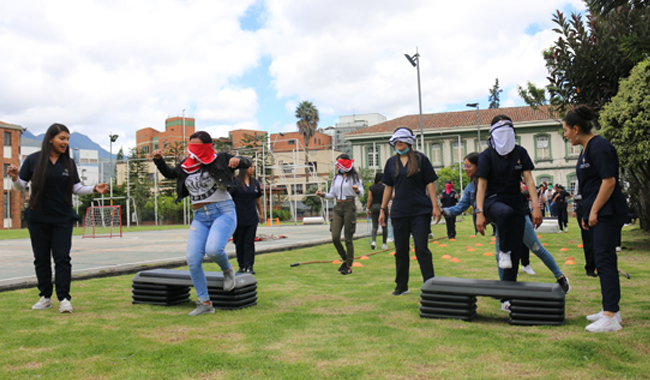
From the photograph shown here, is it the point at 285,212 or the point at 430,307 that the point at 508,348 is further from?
the point at 285,212

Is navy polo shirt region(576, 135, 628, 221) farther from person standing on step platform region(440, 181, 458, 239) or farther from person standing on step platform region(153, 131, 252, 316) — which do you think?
person standing on step platform region(440, 181, 458, 239)

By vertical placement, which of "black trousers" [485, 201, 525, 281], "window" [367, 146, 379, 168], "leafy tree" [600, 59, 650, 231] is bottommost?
"black trousers" [485, 201, 525, 281]

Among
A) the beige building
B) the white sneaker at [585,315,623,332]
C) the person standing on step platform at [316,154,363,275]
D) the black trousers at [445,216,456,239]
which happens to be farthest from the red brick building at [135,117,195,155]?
the white sneaker at [585,315,623,332]

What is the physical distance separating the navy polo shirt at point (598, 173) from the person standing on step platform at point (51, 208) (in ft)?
15.1

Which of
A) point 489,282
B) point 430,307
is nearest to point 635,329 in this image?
point 489,282

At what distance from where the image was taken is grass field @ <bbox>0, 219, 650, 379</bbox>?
326 centimetres

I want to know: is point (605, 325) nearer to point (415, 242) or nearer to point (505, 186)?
point (505, 186)

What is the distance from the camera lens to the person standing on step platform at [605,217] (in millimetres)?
4172

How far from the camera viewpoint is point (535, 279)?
723cm

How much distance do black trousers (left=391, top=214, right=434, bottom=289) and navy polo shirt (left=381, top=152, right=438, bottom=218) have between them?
8cm

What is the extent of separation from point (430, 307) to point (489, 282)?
0.57m

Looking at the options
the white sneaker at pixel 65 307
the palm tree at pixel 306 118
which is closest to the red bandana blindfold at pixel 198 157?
the white sneaker at pixel 65 307

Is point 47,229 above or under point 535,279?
above

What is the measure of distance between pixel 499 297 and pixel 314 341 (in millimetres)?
1605
